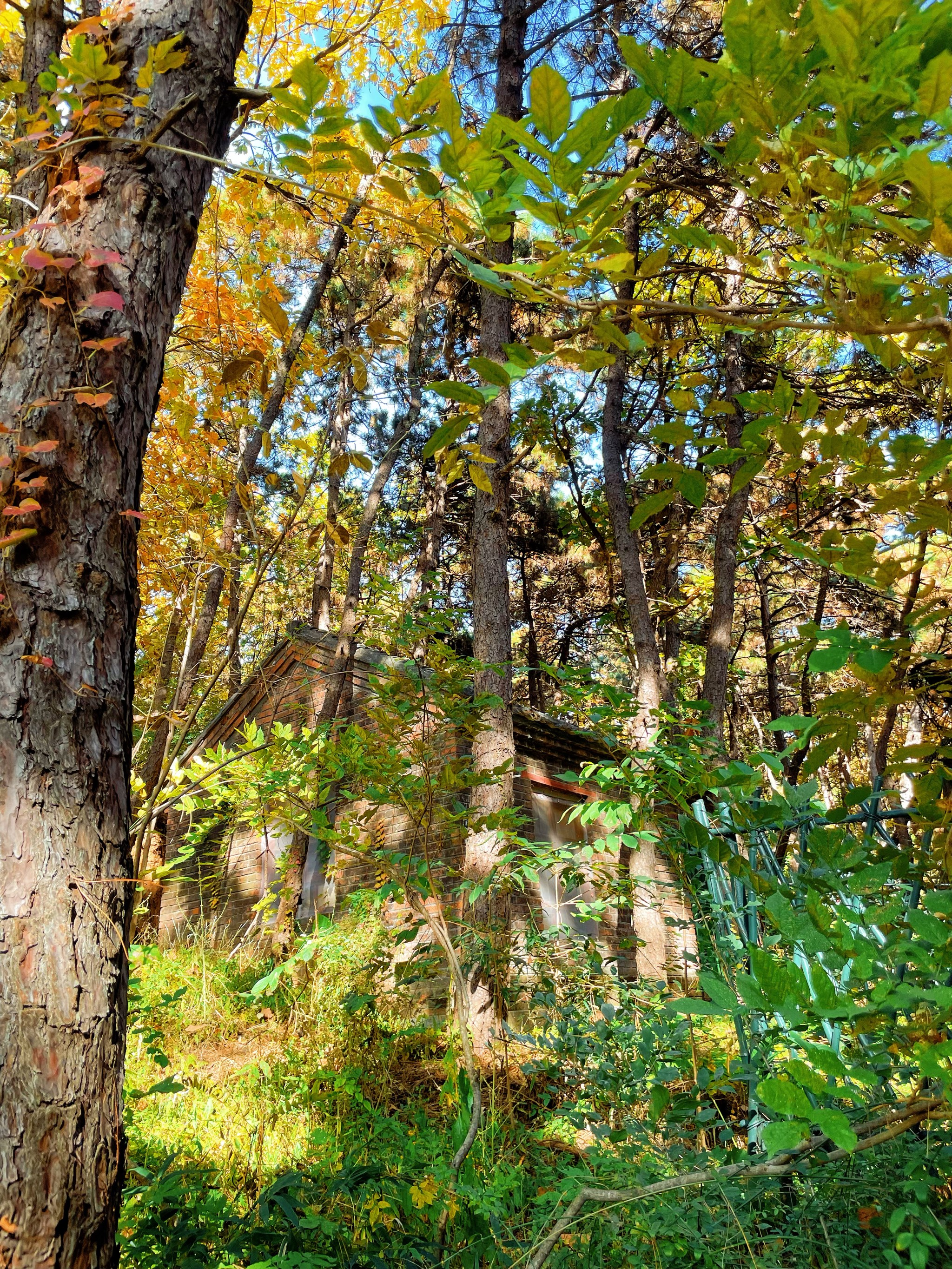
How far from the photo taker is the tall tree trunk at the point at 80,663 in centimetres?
130

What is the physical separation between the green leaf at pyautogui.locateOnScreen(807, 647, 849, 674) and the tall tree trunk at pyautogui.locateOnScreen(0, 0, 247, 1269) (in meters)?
1.31

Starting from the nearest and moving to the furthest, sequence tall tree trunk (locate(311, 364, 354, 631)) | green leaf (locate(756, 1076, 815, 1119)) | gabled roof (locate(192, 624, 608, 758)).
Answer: green leaf (locate(756, 1076, 815, 1119)) < gabled roof (locate(192, 624, 608, 758)) < tall tree trunk (locate(311, 364, 354, 631))

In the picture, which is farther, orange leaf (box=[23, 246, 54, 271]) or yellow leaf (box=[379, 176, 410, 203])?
orange leaf (box=[23, 246, 54, 271])

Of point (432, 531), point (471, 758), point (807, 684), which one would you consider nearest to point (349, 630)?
point (432, 531)

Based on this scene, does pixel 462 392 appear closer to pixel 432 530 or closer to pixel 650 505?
pixel 650 505

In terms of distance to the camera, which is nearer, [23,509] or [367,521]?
[23,509]

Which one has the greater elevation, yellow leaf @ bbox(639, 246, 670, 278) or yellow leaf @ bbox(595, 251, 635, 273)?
yellow leaf @ bbox(639, 246, 670, 278)

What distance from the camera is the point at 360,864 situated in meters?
7.53

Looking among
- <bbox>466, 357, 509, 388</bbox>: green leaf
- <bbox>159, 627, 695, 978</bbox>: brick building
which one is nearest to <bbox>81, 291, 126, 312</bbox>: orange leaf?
<bbox>466, 357, 509, 388</bbox>: green leaf

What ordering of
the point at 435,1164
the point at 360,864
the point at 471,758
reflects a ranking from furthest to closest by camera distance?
the point at 360,864, the point at 471,758, the point at 435,1164

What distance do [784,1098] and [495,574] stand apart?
6066 millimetres

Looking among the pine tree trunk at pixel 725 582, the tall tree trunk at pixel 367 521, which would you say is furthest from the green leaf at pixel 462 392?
the pine tree trunk at pixel 725 582

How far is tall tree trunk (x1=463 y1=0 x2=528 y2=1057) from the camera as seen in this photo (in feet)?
18.6

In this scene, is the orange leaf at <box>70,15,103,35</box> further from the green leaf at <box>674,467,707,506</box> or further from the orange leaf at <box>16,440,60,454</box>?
the green leaf at <box>674,467,707,506</box>
